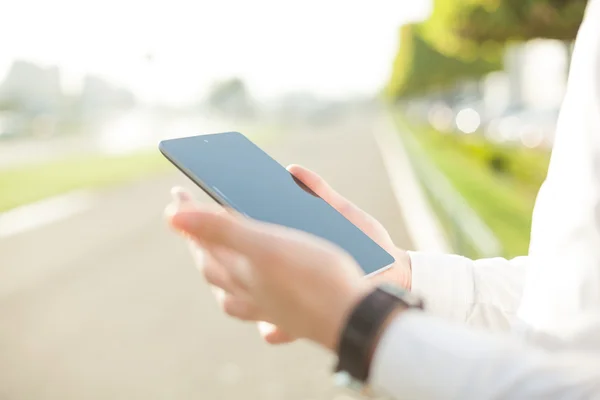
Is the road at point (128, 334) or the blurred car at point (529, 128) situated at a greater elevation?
the road at point (128, 334)

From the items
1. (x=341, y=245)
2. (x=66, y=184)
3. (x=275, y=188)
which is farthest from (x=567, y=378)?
(x=66, y=184)

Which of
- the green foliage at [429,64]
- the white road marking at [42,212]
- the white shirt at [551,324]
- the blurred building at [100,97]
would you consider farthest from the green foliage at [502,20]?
the blurred building at [100,97]

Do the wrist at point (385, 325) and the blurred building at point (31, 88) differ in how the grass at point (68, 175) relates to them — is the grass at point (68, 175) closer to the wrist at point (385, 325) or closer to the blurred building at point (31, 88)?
the wrist at point (385, 325)

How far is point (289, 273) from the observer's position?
3.73 ft

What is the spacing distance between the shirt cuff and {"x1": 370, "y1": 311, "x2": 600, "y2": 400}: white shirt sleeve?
55cm

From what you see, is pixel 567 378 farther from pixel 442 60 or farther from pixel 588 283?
pixel 442 60

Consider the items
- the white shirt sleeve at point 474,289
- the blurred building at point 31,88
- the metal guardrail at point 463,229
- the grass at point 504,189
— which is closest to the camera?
the white shirt sleeve at point 474,289

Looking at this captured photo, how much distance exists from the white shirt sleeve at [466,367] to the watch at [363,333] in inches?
0.6

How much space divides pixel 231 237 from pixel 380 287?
0.24 m

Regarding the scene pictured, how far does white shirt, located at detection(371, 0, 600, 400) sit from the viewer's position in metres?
1.08

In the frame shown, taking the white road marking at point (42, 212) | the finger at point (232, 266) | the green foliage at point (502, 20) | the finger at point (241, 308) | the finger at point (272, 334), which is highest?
the finger at point (232, 266)

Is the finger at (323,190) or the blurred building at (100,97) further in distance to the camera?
the blurred building at (100,97)

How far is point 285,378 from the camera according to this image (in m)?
4.66

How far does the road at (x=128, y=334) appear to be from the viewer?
15.2 feet
